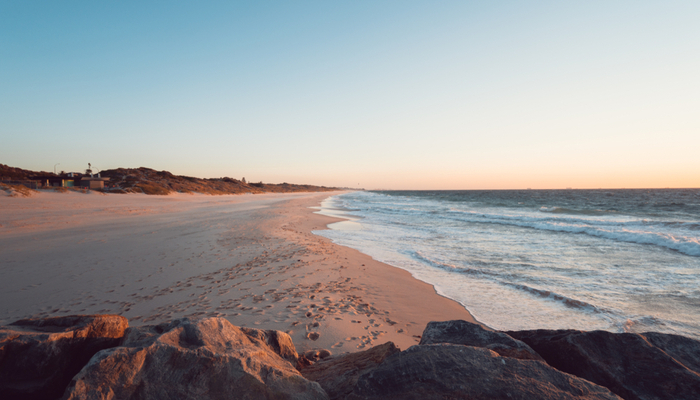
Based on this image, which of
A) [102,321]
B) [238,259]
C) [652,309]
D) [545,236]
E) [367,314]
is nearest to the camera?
[102,321]

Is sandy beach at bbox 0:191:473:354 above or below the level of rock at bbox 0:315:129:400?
below

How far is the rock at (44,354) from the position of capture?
7.23ft

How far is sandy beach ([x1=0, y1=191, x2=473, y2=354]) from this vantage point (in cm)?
495

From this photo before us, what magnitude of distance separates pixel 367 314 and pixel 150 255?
23.6 feet

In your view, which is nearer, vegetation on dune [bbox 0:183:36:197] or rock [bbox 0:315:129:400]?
Result: rock [bbox 0:315:129:400]

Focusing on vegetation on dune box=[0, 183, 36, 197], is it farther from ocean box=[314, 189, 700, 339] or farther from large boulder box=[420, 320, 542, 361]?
large boulder box=[420, 320, 542, 361]

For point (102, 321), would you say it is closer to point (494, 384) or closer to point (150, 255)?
point (494, 384)

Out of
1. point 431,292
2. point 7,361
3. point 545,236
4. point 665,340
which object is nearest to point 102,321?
point 7,361

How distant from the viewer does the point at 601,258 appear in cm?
1056

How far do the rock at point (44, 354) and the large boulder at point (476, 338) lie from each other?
308cm

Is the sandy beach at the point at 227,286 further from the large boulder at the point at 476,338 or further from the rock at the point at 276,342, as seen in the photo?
the large boulder at the point at 476,338

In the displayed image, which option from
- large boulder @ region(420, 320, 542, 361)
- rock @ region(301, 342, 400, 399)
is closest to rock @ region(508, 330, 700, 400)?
large boulder @ region(420, 320, 542, 361)

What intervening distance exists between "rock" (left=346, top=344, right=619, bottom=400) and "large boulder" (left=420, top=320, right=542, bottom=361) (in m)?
0.44

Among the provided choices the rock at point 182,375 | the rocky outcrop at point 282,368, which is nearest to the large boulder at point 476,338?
the rocky outcrop at point 282,368
